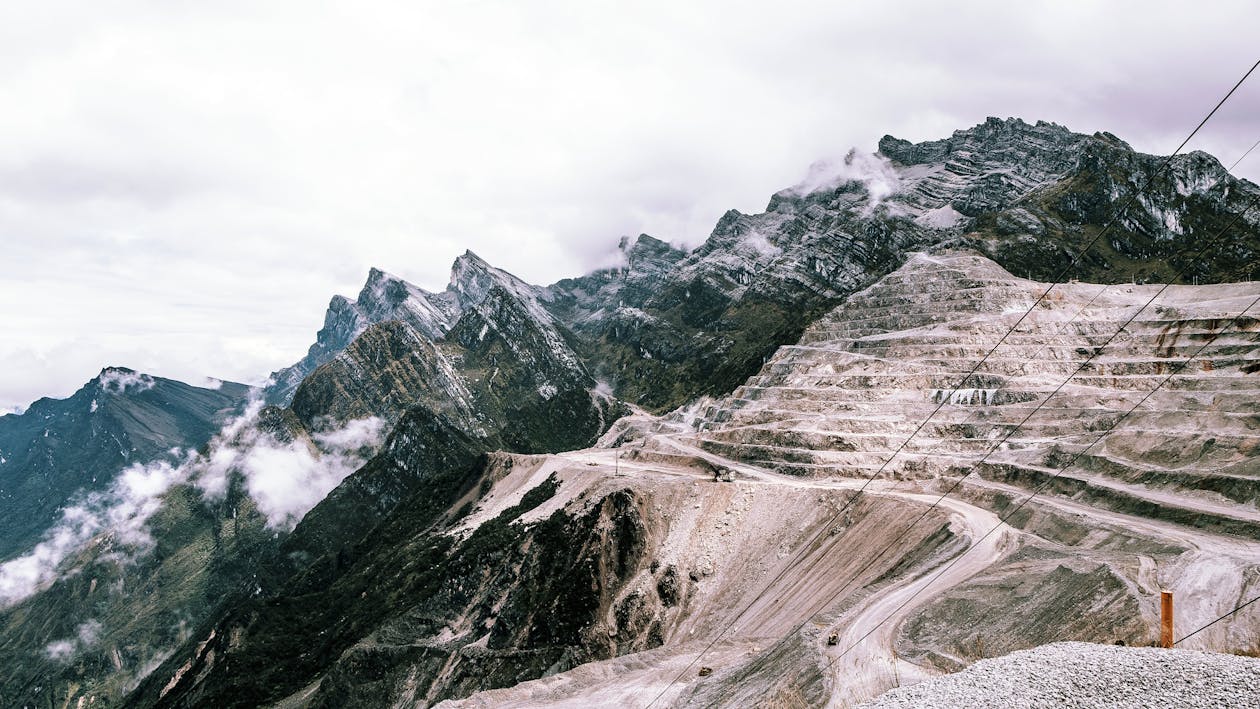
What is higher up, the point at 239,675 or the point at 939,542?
the point at 939,542

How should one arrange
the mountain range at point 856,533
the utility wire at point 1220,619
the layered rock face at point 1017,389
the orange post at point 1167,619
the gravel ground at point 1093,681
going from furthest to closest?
1. the layered rock face at point 1017,389
2. the mountain range at point 856,533
3. the utility wire at point 1220,619
4. the orange post at point 1167,619
5. the gravel ground at point 1093,681

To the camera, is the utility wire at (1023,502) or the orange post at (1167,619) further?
the utility wire at (1023,502)

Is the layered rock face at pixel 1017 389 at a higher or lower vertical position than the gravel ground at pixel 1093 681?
higher

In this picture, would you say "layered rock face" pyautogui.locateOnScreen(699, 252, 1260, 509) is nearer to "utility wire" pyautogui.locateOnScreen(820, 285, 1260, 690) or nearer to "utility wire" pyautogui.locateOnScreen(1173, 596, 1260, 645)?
"utility wire" pyautogui.locateOnScreen(820, 285, 1260, 690)

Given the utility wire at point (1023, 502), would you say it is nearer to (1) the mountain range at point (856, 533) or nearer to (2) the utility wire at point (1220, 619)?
(1) the mountain range at point (856, 533)

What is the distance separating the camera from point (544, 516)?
10756 centimetres

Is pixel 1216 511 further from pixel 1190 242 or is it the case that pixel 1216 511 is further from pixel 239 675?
pixel 1190 242

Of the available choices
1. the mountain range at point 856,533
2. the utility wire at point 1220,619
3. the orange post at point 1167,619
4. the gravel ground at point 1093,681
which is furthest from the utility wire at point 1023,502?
the utility wire at point 1220,619

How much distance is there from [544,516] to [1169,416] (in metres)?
82.4

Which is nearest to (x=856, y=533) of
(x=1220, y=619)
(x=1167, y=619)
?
(x=1220, y=619)

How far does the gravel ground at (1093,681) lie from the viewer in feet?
79.4

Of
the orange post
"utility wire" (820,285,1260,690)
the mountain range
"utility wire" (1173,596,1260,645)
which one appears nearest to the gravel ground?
the orange post

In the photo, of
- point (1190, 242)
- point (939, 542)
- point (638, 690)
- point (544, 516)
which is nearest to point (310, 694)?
point (544, 516)

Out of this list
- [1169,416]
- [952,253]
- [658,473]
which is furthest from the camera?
[952,253]
